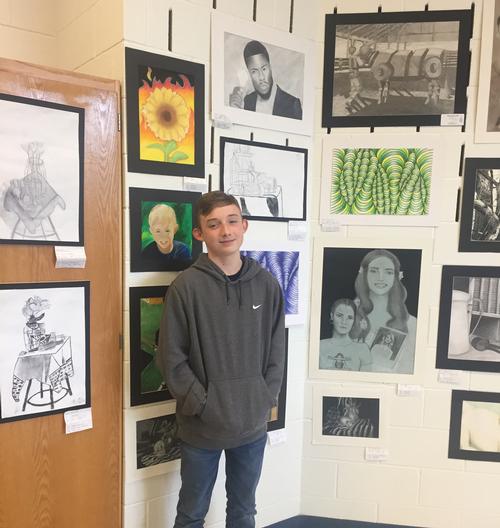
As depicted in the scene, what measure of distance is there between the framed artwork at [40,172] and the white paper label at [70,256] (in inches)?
0.7

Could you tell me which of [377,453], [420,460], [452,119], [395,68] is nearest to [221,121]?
[395,68]

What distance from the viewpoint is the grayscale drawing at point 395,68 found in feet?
5.98

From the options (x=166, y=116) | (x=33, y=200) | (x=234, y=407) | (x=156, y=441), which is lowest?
(x=156, y=441)

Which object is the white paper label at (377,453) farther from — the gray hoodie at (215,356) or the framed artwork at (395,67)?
the framed artwork at (395,67)

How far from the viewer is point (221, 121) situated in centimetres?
169

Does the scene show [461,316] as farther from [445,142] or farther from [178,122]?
[178,122]

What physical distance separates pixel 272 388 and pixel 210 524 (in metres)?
0.71

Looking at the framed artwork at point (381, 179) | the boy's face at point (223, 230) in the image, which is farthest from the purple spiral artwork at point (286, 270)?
the boy's face at point (223, 230)

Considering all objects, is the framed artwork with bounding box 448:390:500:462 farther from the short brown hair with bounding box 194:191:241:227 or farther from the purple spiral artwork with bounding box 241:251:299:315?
the short brown hair with bounding box 194:191:241:227

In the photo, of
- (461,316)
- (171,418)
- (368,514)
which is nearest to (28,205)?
(171,418)

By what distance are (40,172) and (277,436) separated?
1381mm

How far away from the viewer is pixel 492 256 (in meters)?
1.86

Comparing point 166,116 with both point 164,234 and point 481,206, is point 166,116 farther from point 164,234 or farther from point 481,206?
point 481,206

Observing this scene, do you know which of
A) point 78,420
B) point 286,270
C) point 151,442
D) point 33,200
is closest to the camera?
point 33,200
